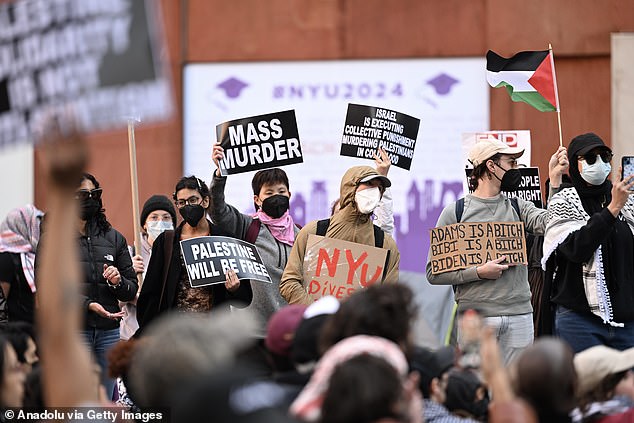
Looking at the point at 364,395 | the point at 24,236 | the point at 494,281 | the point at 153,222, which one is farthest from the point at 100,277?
the point at 364,395

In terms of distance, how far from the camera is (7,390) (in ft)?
16.7

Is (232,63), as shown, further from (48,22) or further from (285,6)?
(48,22)

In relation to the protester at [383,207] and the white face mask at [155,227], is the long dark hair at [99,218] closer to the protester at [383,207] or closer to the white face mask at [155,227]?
the white face mask at [155,227]

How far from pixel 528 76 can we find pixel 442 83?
4.48m

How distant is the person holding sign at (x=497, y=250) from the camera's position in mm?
7727

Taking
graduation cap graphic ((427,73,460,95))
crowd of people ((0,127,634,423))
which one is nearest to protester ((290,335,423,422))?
crowd of people ((0,127,634,423))

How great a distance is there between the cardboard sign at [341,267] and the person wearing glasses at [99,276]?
1.37m

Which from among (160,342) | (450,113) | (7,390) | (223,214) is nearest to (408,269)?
(450,113)

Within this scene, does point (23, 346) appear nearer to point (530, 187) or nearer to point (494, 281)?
point (494, 281)

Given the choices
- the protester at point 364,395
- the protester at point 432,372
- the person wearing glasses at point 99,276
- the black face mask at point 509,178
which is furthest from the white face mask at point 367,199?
the protester at point 364,395

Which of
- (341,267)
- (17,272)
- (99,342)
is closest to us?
(341,267)

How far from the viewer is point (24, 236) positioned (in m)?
8.76

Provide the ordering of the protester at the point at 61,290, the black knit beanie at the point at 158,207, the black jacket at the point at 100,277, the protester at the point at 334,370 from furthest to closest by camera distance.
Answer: the black knit beanie at the point at 158,207
the black jacket at the point at 100,277
the protester at the point at 334,370
the protester at the point at 61,290

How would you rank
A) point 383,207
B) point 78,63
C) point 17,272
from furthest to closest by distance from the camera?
point 383,207
point 17,272
point 78,63
